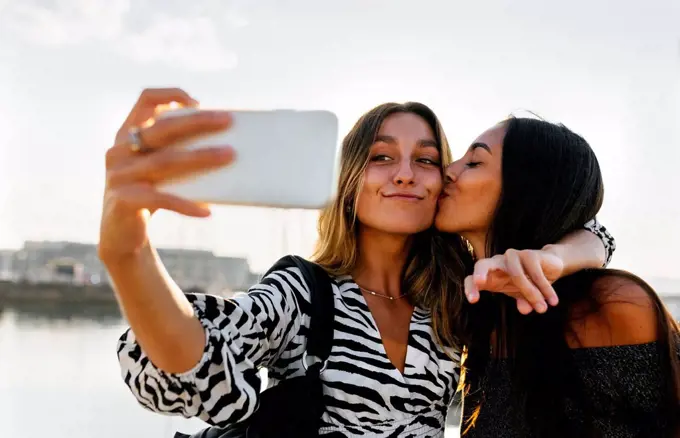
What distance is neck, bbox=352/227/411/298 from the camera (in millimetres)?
2273

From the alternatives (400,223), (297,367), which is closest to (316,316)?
(297,367)

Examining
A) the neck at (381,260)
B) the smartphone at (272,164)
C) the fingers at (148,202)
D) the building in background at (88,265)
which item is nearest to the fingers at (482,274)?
the smartphone at (272,164)

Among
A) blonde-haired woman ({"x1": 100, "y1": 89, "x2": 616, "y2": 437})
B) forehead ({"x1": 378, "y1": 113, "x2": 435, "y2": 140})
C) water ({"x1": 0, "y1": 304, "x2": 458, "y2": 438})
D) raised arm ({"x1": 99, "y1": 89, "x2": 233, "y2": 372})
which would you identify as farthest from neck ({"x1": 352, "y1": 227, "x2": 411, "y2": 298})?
water ({"x1": 0, "y1": 304, "x2": 458, "y2": 438})

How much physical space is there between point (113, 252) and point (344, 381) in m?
0.89

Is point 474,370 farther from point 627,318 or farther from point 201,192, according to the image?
point 201,192

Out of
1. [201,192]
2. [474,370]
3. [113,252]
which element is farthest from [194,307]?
[474,370]

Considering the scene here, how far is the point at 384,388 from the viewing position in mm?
1841

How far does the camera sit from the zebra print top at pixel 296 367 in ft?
4.33

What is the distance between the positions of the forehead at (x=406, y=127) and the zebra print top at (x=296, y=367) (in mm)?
555

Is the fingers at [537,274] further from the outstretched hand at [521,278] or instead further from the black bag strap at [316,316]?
the black bag strap at [316,316]

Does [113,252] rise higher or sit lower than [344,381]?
higher

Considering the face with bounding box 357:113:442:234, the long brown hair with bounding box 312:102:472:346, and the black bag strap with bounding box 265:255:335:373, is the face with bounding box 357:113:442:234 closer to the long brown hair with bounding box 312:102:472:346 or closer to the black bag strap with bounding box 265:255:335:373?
the long brown hair with bounding box 312:102:472:346

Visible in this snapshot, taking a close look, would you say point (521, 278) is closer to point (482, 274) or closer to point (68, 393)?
point (482, 274)

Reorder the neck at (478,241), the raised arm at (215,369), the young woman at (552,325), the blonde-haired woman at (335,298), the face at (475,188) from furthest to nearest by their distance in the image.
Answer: the neck at (478,241)
the face at (475,188)
the young woman at (552,325)
the raised arm at (215,369)
the blonde-haired woman at (335,298)
